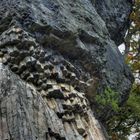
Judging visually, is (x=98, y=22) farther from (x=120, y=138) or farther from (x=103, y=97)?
(x=120, y=138)

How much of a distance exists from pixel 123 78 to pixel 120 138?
4.14 metres

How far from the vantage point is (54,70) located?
1276 cm

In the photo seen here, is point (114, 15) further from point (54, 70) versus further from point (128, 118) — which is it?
point (54, 70)

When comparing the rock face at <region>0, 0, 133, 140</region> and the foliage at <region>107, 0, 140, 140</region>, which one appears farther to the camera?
the foliage at <region>107, 0, 140, 140</region>

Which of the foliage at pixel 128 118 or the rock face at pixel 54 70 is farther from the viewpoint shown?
the foliage at pixel 128 118

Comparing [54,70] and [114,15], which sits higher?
[114,15]

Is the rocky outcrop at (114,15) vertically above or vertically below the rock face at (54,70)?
above

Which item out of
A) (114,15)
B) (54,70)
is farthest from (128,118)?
(54,70)

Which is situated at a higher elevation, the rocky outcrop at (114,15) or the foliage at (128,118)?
the rocky outcrop at (114,15)

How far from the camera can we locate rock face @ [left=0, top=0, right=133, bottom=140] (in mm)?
10266

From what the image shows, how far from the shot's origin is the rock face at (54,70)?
33.7 ft

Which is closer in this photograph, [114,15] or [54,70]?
[54,70]

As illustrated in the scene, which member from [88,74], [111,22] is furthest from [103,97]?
[111,22]

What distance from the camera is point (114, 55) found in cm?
1614
